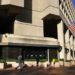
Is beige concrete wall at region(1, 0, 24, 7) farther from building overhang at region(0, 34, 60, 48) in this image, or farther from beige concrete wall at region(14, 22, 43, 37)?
building overhang at region(0, 34, 60, 48)

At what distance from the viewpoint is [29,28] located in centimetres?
4903

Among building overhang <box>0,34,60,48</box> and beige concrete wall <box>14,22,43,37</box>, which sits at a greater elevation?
beige concrete wall <box>14,22,43,37</box>

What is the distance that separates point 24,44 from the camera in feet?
144

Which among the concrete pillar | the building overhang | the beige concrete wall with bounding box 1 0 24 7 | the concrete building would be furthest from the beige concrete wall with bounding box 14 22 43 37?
Answer: the concrete pillar

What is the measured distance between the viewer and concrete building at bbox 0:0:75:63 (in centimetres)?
4278

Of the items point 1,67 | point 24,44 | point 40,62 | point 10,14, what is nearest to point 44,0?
point 10,14

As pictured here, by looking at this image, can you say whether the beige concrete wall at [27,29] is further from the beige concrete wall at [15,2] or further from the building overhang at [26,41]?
the beige concrete wall at [15,2]

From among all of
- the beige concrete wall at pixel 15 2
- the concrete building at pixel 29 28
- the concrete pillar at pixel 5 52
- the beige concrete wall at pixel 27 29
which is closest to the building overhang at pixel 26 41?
the concrete building at pixel 29 28

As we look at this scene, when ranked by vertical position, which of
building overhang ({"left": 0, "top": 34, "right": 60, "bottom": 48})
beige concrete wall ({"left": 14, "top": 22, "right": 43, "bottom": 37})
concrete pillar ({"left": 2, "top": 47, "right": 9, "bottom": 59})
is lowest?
concrete pillar ({"left": 2, "top": 47, "right": 9, "bottom": 59})

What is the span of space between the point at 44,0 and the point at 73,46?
2844cm

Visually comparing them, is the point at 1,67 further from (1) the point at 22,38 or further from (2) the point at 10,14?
(2) the point at 10,14

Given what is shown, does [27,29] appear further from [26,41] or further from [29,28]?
[26,41]

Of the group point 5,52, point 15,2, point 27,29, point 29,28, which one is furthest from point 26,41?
point 15,2

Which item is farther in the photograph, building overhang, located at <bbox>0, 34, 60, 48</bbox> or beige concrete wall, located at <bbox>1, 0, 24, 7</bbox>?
beige concrete wall, located at <bbox>1, 0, 24, 7</bbox>
